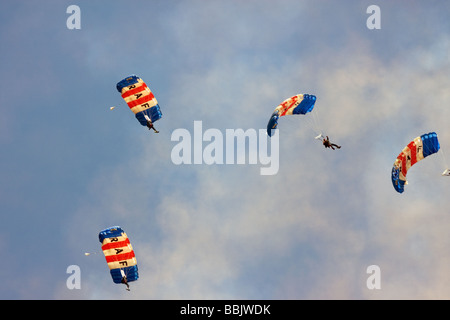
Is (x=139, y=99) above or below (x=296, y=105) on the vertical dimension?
above

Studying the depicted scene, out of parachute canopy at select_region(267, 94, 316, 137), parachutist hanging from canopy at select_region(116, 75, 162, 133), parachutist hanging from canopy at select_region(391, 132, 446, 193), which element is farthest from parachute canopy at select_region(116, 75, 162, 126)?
parachutist hanging from canopy at select_region(391, 132, 446, 193)

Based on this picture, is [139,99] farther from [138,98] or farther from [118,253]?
[118,253]

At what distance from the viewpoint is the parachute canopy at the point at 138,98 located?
90875mm

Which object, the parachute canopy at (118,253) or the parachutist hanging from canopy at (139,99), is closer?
the parachute canopy at (118,253)

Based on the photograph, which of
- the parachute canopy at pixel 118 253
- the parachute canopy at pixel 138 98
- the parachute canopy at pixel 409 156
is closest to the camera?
the parachute canopy at pixel 409 156

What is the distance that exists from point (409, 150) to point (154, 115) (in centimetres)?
2720

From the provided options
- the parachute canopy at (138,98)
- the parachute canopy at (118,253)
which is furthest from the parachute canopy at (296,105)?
the parachute canopy at (118,253)

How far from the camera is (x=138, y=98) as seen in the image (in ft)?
299

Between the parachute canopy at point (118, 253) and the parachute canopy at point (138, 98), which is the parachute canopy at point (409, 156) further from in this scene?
the parachute canopy at point (118, 253)

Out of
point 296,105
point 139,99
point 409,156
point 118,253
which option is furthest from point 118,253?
point 409,156

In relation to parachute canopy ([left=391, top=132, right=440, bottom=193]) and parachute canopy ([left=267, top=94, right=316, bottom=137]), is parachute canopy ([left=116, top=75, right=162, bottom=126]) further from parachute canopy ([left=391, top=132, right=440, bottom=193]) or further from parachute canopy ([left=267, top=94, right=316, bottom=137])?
parachute canopy ([left=391, top=132, right=440, bottom=193])
